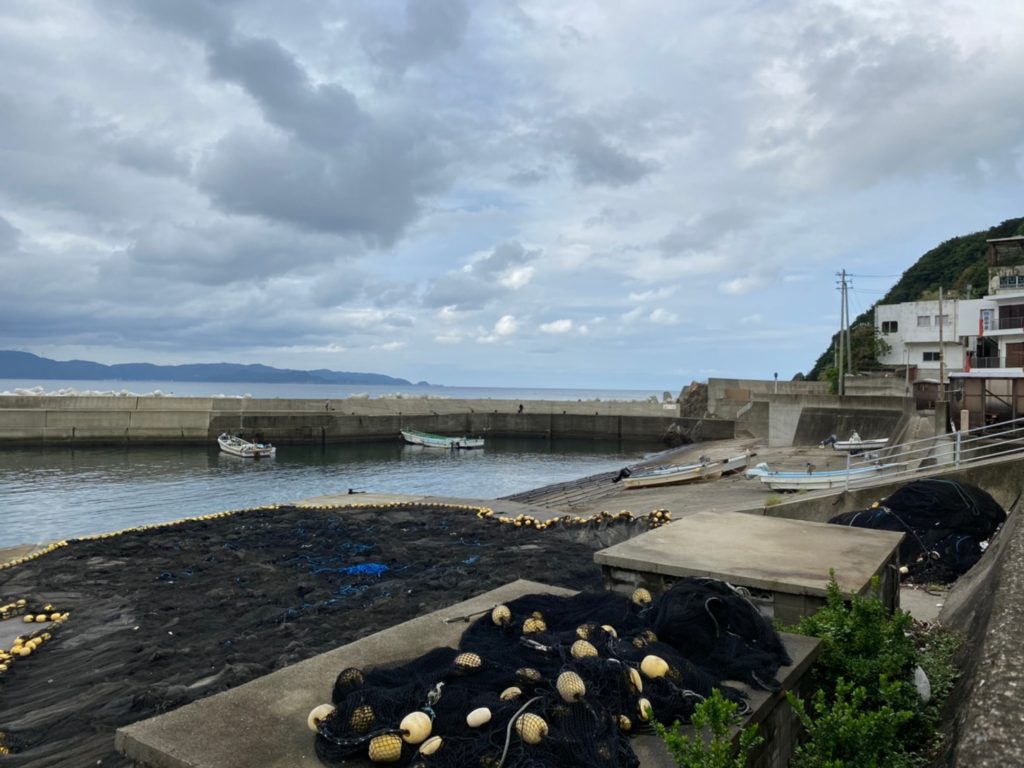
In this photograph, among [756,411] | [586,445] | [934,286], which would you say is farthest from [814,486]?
[934,286]

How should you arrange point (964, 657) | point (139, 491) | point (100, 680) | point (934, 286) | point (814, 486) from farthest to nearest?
point (934, 286) < point (139, 491) < point (814, 486) < point (100, 680) < point (964, 657)

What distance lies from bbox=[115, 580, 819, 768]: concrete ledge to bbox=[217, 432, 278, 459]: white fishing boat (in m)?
34.9

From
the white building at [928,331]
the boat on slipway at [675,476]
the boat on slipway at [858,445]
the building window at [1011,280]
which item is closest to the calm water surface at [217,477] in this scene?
the boat on slipway at [675,476]

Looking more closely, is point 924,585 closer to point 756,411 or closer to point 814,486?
point 814,486

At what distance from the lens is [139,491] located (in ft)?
84.5

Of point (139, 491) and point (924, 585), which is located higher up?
point (924, 585)

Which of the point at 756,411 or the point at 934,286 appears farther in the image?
the point at 934,286

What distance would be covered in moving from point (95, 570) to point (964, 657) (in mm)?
9839

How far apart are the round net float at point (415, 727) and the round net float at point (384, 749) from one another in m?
0.04

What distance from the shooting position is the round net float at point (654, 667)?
2.78 m

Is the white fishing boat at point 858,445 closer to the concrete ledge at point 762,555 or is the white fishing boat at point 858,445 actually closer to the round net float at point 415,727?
the concrete ledge at point 762,555

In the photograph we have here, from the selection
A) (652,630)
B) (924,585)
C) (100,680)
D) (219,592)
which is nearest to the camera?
(652,630)

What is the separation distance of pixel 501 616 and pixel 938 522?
22.4 feet

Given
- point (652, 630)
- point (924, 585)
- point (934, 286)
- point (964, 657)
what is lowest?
point (924, 585)
